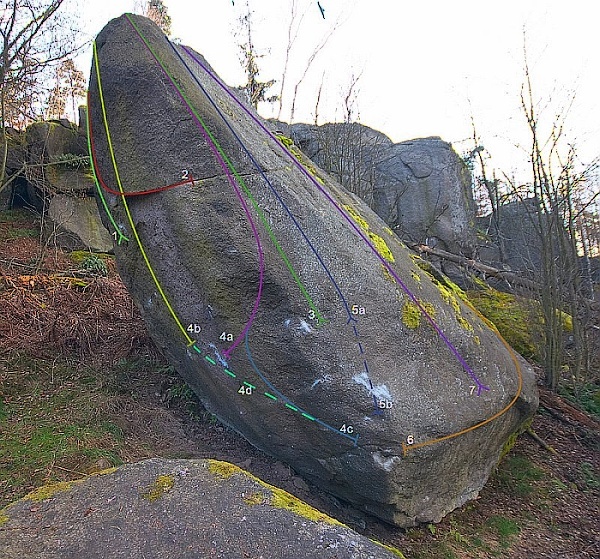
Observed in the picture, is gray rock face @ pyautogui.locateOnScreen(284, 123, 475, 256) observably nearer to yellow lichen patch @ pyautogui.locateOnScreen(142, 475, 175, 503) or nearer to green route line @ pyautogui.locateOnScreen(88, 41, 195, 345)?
green route line @ pyautogui.locateOnScreen(88, 41, 195, 345)

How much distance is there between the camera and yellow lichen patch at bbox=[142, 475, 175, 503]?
2447 millimetres

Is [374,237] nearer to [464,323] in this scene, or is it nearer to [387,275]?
[387,275]

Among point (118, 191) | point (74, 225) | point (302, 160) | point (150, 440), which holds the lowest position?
point (150, 440)

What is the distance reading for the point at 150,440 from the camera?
395 centimetres

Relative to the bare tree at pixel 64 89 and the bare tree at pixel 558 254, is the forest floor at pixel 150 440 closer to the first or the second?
the bare tree at pixel 558 254

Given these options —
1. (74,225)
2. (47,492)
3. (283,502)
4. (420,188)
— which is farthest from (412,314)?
(420,188)

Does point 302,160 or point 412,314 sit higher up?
point 302,160

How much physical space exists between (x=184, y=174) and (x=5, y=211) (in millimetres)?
10039

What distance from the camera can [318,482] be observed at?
3645mm

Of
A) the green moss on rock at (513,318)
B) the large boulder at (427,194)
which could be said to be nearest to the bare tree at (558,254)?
the green moss on rock at (513,318)

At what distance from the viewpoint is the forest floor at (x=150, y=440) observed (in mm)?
3439

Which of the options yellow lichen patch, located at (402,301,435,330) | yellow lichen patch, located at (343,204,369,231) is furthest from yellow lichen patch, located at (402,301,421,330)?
yellow lichen patch, located at (343,204,369,231)

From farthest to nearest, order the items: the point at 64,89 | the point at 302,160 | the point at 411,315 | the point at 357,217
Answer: the point at 64,89, the point at 302,160, the point at 357,217, the point at 411,315

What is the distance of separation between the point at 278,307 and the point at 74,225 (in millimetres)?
8278
